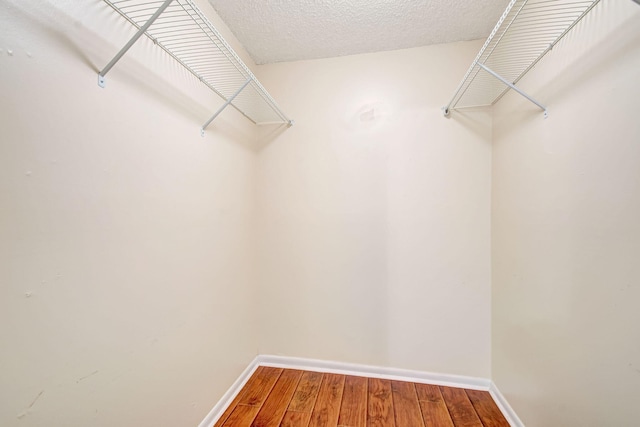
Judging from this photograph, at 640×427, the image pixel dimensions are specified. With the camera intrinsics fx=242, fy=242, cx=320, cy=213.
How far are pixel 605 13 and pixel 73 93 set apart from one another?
1.69 m

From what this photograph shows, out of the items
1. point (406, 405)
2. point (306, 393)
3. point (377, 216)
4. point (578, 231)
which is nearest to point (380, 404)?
point (406, 405)

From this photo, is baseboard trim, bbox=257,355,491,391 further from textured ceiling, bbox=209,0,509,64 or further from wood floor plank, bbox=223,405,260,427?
textured ceiling, bbox=209,0,509,64

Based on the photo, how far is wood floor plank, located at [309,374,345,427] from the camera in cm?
133

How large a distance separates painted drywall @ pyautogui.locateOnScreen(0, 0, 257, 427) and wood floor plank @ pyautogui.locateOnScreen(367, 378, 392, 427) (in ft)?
2.95

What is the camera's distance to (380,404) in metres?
1.45

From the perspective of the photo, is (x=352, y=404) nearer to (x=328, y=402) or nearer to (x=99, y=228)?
(x=328, y=402)

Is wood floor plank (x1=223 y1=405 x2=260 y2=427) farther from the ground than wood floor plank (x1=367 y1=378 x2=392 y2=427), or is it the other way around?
wood floor plank (x1=367 y1=378 x2=392 y2=427)

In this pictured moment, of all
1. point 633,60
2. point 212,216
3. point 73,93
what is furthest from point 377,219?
point 73,93

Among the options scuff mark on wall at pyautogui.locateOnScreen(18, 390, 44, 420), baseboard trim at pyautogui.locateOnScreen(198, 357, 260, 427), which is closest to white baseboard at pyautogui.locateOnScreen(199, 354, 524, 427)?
baseboard trim at pyautogui.locateOnScreen(198, 357, 260, 427)

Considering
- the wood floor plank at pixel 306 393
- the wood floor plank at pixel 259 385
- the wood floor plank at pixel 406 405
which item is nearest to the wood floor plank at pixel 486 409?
the wood floor plank at pixel 406 405

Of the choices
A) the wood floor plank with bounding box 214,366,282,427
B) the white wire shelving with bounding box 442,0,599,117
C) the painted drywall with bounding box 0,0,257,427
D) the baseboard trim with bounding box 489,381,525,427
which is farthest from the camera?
the wood floor plank with bounding box 214,366,282,427

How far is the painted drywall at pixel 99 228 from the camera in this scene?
582mm

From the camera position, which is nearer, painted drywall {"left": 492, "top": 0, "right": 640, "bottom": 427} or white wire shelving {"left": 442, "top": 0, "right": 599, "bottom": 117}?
painted drywall {"left": 492, "top": 0, "right": 640, "bottom": 427}

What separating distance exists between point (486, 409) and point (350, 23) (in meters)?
2.40
